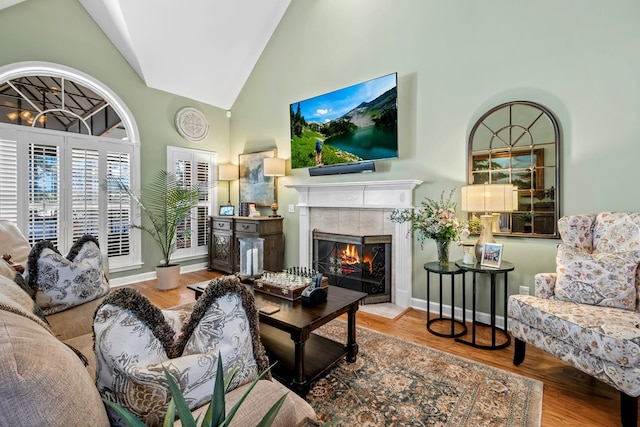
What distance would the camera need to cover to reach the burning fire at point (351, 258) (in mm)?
3611

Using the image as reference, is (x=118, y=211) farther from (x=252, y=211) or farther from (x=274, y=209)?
(x=274, y=209)

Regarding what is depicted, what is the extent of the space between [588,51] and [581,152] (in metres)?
0.80

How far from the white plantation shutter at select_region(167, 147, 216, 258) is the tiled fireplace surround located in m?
1.76

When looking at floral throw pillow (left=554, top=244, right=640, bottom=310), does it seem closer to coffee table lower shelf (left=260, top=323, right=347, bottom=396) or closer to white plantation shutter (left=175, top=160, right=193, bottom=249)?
coffee table lower shelf (left=260, top=323, right=347, bottom=396)

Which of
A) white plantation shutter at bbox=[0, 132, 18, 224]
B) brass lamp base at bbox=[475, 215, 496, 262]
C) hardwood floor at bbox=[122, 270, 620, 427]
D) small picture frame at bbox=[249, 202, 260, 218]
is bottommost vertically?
hardwood floor at bbox=[122, 270, 620, 427]

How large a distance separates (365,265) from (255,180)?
2432 mm

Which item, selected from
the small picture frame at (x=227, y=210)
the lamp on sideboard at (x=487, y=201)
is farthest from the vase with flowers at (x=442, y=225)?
the small picture frame at (x=227, y=210)

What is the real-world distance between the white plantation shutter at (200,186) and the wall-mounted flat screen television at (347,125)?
1.75m

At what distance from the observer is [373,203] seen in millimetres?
3598

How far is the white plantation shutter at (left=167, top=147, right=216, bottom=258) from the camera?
4.83m

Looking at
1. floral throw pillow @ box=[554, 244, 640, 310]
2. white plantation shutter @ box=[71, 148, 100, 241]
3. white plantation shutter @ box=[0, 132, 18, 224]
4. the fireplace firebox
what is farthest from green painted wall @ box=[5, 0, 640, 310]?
white plantation shutter @ box=[0, 132, 18, 224]

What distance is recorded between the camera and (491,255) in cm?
260

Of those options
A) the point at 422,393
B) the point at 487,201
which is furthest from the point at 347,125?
the point at 422,393

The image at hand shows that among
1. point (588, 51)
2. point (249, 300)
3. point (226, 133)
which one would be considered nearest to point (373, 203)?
point (588, 51)
